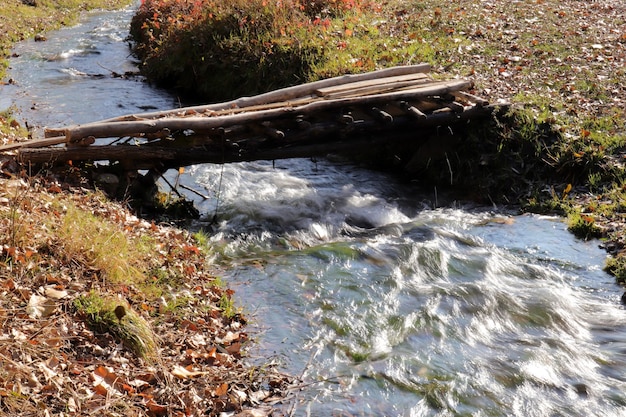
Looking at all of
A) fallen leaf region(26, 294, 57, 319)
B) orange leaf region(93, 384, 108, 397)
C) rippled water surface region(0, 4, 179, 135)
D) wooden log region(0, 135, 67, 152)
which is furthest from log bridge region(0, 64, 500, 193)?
orange leaf region(93, 384, 108, 397)

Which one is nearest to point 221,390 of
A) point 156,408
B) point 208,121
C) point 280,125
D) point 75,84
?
point 156,408

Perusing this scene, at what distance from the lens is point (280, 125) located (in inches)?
331

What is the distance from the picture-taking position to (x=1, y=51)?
17219mm

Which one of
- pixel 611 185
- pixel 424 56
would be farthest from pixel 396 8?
pixel 611 185

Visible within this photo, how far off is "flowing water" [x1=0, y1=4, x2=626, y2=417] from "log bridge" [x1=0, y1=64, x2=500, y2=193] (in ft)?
2.75

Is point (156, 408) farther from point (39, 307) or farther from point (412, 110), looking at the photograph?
point (412, 110)

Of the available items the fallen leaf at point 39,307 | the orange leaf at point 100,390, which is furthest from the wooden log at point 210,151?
the orange leaf at point 100,390

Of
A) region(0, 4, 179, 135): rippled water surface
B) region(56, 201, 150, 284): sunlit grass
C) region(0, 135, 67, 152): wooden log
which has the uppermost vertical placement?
region(0, 135, 67, 152): wooden log

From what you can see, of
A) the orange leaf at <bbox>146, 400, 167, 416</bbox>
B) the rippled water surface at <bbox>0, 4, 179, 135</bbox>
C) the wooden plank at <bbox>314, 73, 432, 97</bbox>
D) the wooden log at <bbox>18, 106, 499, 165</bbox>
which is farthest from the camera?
the rippled water surface at <bbox>0, 4, 179, 135</bbox>

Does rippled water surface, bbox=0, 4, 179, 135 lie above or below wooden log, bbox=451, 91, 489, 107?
below

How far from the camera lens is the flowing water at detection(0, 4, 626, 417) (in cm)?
495

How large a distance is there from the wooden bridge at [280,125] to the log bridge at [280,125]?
0.01 meters

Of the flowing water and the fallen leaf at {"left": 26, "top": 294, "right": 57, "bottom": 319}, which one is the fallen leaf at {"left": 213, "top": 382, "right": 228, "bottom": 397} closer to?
the flowing water

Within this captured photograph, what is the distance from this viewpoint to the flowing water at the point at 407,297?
16.3 feet
